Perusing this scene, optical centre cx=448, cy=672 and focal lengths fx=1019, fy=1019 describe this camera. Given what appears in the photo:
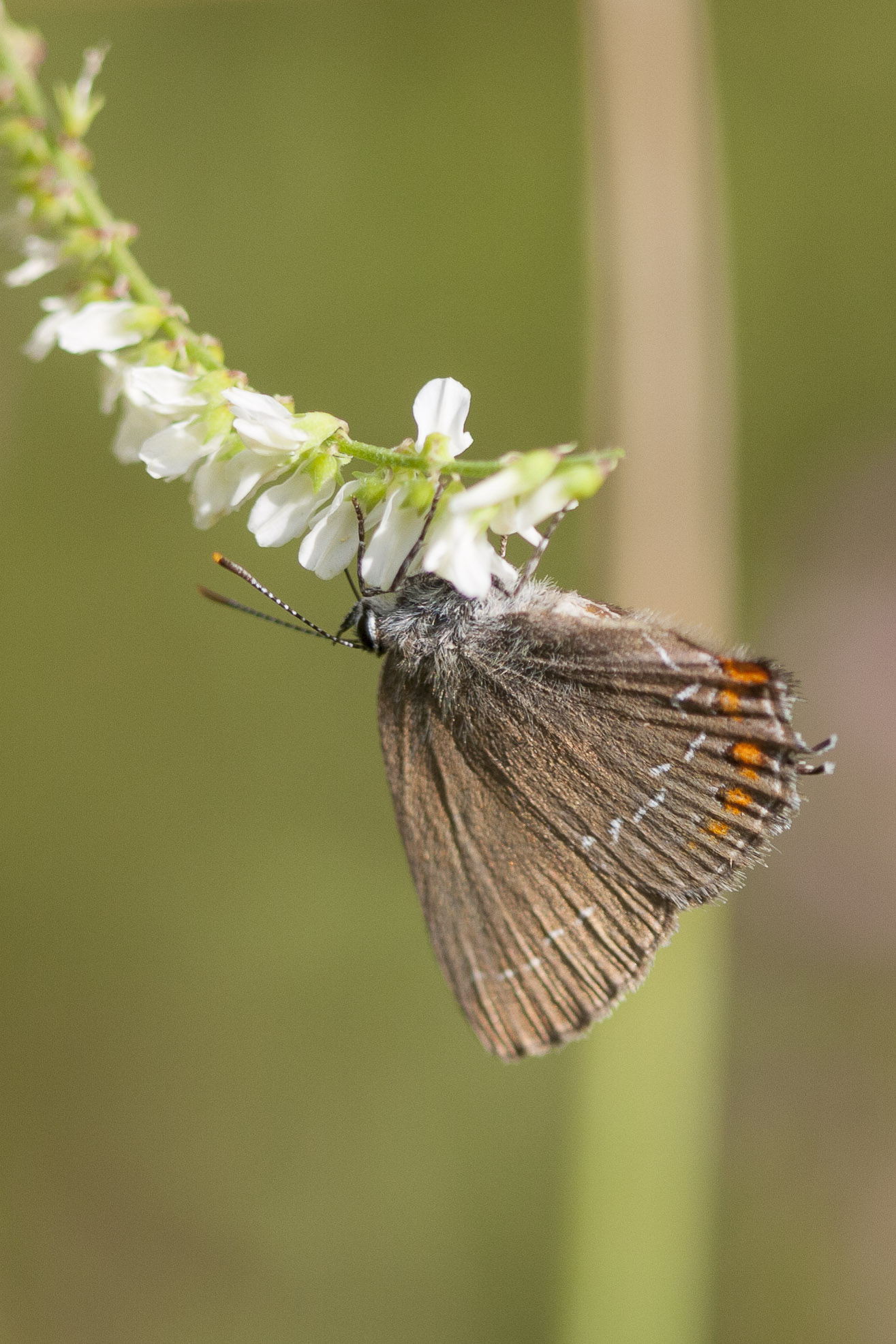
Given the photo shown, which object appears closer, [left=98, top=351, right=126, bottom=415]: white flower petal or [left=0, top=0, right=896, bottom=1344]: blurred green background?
[left=98, top=351, right=126, bottom=415]: white flower petal

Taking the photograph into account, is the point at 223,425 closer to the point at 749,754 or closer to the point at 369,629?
the point at 369,629

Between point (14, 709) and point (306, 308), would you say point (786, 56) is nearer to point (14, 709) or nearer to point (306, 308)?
point (306, 308)

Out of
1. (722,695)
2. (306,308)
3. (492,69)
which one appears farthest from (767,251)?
(722,695)

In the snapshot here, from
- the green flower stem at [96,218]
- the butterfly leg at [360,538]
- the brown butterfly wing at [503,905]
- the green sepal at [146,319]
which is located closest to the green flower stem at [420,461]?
the green flower stem at [96,218]

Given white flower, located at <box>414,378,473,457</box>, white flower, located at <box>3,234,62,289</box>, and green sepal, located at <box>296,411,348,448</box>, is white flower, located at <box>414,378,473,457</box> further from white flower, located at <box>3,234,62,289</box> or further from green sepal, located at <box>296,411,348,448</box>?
white flower, located at <box>3,234,62,289</box>

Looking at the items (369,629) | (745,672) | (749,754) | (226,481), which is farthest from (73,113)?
(749,754)

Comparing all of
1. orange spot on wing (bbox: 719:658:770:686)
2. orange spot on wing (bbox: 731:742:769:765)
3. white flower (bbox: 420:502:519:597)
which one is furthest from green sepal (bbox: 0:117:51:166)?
orange spot on wing (bbox: 731:742:769:765)

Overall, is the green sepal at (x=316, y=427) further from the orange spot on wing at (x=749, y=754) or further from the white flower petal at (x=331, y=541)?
the orange spot on wing at (x=749, y=754)
